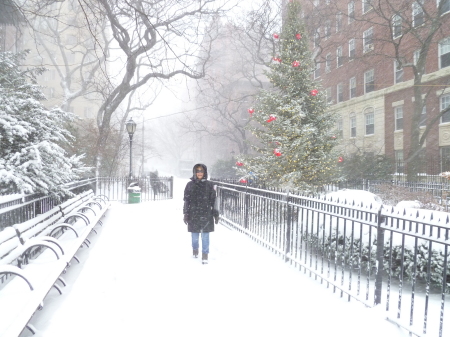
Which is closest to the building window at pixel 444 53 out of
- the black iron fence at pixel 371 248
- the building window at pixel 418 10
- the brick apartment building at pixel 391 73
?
the brick apartment building at pixel 391 73

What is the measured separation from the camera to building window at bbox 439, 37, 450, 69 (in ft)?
67.9

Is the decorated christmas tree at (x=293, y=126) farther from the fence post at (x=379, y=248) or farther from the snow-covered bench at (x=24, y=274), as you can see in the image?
the snow-covered bench at (x=24, y=274)

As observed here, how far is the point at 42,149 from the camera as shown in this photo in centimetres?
608

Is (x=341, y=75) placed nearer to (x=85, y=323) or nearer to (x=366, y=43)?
(x=366, y=43)

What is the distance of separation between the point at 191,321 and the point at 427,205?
859cm

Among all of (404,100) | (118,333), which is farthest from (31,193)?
(404,100)

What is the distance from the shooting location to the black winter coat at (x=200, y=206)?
5.81 m

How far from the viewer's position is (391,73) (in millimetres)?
25344

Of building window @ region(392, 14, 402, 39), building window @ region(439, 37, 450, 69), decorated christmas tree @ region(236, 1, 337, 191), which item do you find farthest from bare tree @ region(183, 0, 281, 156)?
building window @ region(439, 37, 450, 69)

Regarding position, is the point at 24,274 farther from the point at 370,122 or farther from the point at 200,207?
the point at 370,122

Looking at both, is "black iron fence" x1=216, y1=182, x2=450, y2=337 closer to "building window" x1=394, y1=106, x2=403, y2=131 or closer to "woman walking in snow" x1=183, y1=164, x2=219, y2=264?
"woman walking in snow" x1=183, y1=164, x2=219, y2=264

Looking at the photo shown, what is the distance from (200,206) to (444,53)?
71.8 feet

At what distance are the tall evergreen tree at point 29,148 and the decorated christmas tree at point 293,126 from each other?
5814 mm

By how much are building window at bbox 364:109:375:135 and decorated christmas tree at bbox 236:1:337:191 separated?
1698 centimetres
